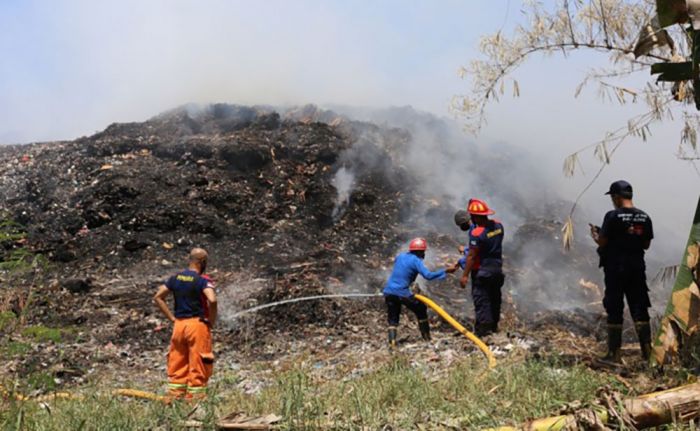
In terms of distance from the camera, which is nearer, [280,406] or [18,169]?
[280,406]

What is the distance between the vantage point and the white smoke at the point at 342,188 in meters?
13.6

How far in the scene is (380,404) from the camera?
137 inches

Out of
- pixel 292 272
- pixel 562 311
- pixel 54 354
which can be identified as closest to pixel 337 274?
pixel 292 272

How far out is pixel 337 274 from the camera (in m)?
10.3

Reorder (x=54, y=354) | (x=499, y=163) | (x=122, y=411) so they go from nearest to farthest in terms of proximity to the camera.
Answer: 1. (x=122, y=411)
2. (x=54, y=354)
3. (x=499, y=163)

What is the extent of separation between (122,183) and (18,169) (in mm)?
3554

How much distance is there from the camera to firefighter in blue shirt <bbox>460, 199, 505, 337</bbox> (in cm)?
653

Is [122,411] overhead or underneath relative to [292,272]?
overhead

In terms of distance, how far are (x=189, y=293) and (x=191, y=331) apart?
307 mm

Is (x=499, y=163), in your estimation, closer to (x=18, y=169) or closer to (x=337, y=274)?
(x=337, y=274)

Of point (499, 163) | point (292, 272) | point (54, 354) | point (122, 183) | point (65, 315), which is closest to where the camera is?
point (54, 354)

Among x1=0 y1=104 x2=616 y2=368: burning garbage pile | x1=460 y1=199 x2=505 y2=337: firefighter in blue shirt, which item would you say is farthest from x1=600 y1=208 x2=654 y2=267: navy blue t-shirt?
x1=0 y1=104 x2=616 y2=368: burning garbage pile

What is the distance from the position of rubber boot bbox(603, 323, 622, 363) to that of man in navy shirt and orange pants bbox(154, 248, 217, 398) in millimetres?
3193

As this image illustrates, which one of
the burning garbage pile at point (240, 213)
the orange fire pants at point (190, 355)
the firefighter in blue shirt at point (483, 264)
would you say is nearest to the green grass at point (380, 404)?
the orange fire pants at point (190, 355)
